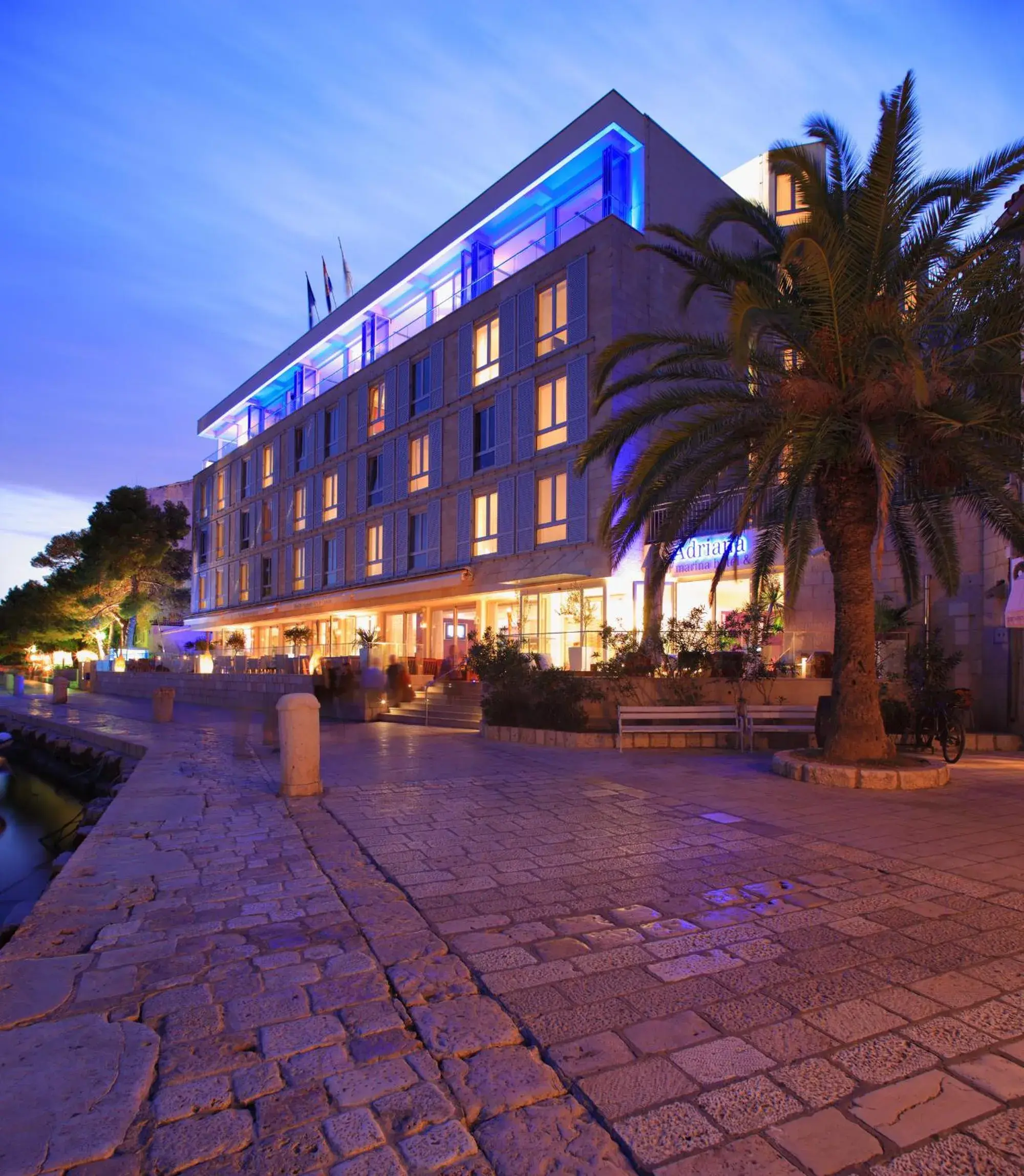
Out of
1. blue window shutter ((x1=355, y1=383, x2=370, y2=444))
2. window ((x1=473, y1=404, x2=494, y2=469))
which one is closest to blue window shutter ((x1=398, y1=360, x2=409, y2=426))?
blue window shutter ((x1=355, y1=383, x2=370, y2=444))

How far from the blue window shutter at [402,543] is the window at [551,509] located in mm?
7286

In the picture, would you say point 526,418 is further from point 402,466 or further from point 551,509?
point 402,466

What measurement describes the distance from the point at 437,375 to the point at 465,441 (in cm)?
326

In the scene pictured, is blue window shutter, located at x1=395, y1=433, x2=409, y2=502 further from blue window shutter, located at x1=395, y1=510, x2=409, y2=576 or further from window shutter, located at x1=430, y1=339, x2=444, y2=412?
window shutter, located at x1=430, y1=339, x2=444, y2=412

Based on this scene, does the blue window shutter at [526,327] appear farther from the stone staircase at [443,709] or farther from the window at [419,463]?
the stone staircase at [443,709]

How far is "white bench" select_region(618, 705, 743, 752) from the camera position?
42.1ft

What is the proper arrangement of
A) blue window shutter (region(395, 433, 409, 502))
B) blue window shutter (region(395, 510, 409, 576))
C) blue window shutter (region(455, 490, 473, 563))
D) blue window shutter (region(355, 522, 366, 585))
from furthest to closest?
1. blue window shutter (region(355, 522, 366, 585))
2. blue window shutter (region(395, 433, 409, 502))
3. blue window shutter (region(395, 510, 409, 576))
4. blue window shutter (region(455, 490, 473, 563))

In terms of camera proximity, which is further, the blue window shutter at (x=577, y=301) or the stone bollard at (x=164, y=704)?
the blue window shutter at (x=577, y=301)

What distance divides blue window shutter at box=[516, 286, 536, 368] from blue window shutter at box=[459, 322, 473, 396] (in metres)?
2.50

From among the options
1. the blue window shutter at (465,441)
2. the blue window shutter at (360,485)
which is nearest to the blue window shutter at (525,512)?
the blue window shutter at (465,441)

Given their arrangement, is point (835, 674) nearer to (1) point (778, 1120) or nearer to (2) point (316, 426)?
(1) point (778, 1120)

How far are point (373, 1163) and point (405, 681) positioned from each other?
19253mm

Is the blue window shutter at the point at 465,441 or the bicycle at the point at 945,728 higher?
the blue window shutter at the point at 465,441

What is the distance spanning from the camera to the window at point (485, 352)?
81.5 ft
